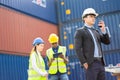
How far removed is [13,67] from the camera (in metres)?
8.43

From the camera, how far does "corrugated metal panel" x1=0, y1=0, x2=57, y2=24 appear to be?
29.9ft

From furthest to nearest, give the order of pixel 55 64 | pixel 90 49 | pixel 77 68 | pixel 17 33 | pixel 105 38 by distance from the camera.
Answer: pixel 77 68, pixel 17 33, pixel 55 64, pixel 105 38, pixel 90 49

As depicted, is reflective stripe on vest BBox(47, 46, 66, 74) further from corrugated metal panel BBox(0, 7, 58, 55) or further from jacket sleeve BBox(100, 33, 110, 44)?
corrugated metal panel BBox(0, 7, 58, 55)

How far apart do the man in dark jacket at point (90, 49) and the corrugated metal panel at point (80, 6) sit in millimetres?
7728

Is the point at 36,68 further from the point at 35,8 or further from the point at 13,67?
the point at 35,8

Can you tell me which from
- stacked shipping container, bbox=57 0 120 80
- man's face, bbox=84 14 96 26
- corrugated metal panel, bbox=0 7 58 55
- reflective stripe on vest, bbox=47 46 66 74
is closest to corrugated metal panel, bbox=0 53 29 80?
corrugated metal panel, bbox=0 7 58 55

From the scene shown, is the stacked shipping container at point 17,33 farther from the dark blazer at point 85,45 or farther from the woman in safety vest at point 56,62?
the dark blazer at point 85,45

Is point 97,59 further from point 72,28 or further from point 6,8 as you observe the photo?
point 72,28

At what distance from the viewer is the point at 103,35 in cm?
380

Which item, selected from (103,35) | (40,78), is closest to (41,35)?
(40,78)

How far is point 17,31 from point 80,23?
12.5ft

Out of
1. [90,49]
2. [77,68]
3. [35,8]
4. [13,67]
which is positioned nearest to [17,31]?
[13,67]

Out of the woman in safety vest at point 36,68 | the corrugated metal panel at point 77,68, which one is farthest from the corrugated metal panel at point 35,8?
the woman in safety vest at point 36,68

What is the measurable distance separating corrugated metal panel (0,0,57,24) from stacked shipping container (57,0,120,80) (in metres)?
0.46
